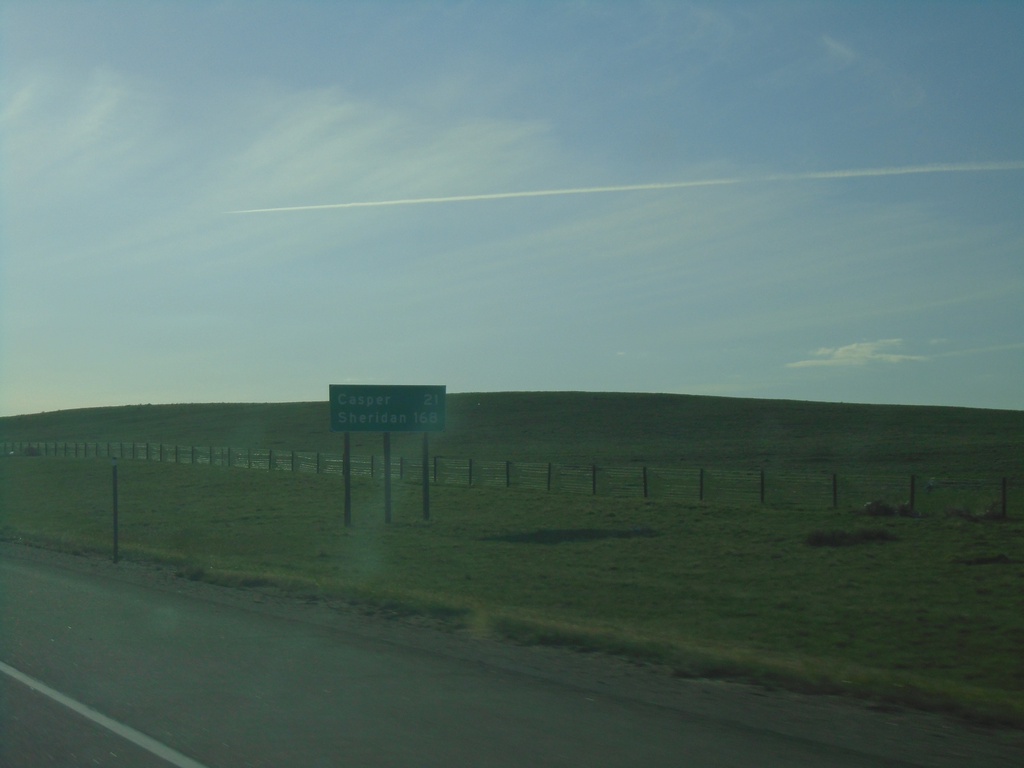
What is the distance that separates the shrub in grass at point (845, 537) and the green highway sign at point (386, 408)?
13.5 m

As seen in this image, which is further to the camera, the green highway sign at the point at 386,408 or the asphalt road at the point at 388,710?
the green highway sign at the point at 386,408

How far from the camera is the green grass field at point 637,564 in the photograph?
11852mm

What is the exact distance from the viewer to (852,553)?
2528 centimetres

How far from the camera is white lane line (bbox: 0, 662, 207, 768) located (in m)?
6.47

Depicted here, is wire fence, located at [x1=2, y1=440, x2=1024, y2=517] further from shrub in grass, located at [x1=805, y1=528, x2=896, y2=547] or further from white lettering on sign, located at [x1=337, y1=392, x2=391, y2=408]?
white lettering on sign, located at [x1=337, y1=392, x2=391, y2=408]

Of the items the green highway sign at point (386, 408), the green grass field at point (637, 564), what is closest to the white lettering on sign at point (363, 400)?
the green highway sign at point (386, 408)

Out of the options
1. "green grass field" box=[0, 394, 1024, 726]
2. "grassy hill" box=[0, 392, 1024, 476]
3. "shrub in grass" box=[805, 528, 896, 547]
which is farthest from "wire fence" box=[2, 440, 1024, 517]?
"grassy hill" box=[0, 392, 1024, 476]

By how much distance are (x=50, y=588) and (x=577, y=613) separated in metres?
8.17

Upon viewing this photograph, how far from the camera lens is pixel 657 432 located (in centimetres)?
8581

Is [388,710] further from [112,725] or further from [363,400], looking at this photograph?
[363,400]

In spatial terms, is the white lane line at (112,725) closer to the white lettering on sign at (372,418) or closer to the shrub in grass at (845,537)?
the shrub in grass at (845,537)

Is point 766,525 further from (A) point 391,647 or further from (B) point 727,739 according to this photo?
(B) point 727,739

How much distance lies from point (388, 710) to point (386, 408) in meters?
27.8

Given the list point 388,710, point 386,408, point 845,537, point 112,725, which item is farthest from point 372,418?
point 112,725
